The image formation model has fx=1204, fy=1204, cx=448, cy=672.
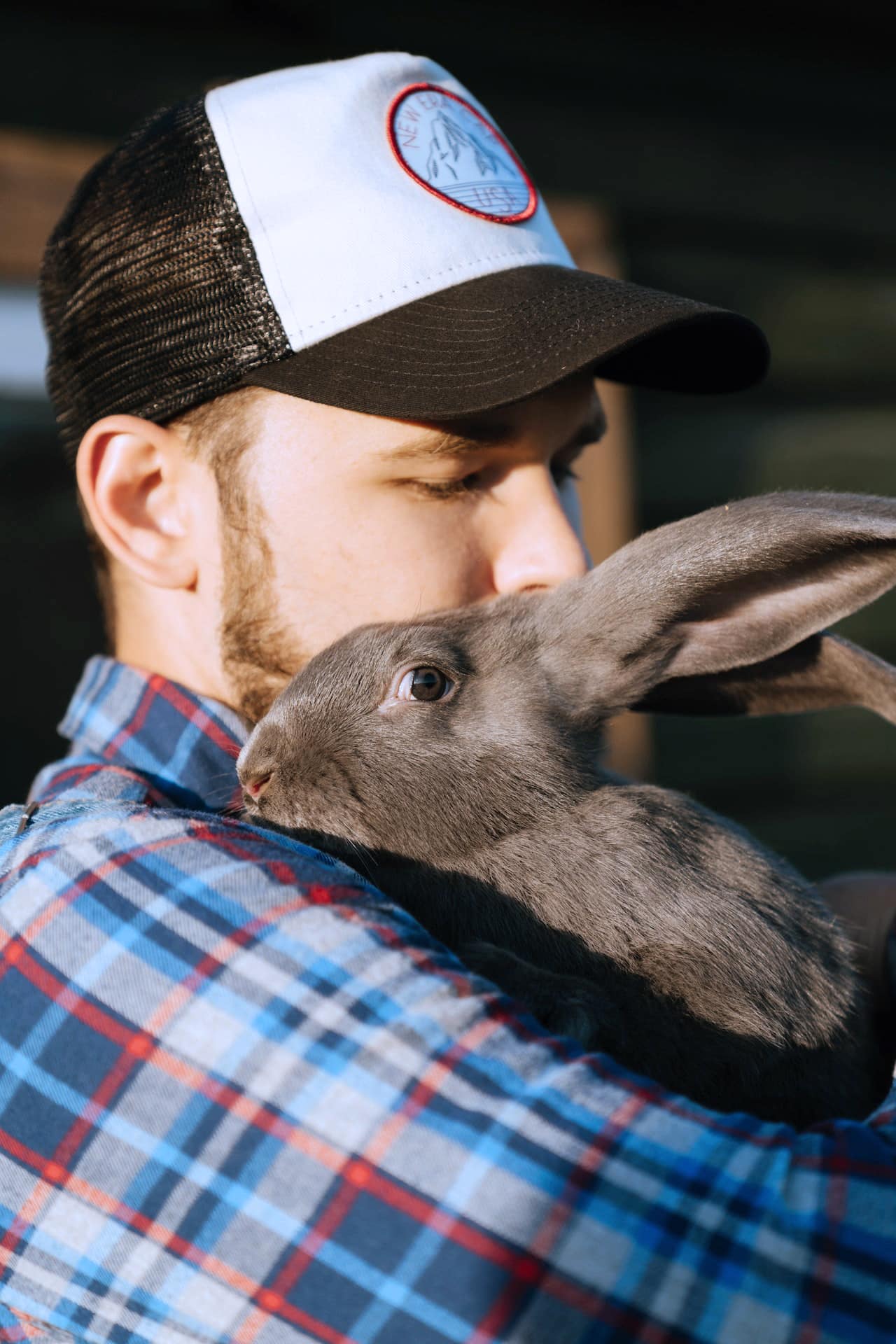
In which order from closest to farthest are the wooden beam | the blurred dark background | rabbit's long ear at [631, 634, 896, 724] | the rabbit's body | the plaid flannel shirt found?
the plaid flannel shirt → the rabbit's body → rabbit's long ear at [631, 634, 896, 724] → the wooden beam → the blurred dark background

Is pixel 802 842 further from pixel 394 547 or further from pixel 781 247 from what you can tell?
pixel 394 547

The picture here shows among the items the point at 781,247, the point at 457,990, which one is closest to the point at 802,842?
the point at 781,247

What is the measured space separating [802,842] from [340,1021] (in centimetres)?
415

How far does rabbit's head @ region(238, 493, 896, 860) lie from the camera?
1740mm

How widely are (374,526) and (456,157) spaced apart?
2.08 ft

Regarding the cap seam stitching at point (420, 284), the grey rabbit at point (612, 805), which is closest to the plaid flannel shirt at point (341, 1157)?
the grey rabbit at point (612, 805)

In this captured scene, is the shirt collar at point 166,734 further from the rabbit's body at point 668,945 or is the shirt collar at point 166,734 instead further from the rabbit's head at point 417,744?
the rabbit's body at point 668,945

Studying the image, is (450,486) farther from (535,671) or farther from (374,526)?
(535,671)

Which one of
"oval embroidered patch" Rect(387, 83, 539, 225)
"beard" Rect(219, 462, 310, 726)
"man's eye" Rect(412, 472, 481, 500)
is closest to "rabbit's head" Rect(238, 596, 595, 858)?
"beard" Rect(219, 462, 310, 726)

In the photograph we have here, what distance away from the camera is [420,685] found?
185 cm

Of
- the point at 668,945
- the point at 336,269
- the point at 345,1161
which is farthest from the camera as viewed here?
the point at 336,269

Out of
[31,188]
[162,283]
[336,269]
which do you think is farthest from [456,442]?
[31,188]

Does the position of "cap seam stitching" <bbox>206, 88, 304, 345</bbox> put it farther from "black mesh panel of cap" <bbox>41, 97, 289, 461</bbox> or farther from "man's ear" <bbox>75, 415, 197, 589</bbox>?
"man's ear" <bbox>75, 415, 197, 589</bbox>

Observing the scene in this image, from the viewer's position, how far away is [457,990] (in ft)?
4.03
